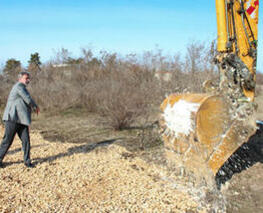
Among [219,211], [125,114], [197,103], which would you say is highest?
[197,103]

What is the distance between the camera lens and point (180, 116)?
432 cm

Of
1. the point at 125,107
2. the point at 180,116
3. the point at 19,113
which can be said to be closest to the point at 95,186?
the point at 180,116

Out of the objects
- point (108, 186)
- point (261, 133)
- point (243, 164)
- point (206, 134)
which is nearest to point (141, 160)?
point (108, 186)

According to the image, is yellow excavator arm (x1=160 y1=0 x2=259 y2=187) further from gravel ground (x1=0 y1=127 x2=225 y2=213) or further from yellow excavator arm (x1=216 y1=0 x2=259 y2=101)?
gravel ground (x1=0 y1=127 x2=225 y2=213)

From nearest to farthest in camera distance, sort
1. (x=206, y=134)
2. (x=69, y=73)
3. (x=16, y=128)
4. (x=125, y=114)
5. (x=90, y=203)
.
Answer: (x=206, y=134) < (x=90, y=203) < (x=16, y=128) < (x=125, y=114) < (x=69, y=73)

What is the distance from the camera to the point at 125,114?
888 centimetres

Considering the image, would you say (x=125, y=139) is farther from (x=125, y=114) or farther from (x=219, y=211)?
(x=219, y=211)

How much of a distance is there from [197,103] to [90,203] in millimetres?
2144

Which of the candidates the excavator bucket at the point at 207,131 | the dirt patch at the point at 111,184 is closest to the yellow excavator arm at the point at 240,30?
the excavator bucket at the point at 207,131

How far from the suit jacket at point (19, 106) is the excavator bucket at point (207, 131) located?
287 cm

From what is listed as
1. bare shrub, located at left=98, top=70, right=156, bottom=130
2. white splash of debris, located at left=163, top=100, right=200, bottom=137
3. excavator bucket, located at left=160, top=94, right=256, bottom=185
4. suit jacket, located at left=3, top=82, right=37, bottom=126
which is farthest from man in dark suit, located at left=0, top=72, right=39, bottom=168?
bare shrub, located at left=98, top=70, right=156, bottom=130

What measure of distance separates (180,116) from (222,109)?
60 centimetres

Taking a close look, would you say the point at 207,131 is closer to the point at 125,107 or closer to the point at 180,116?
the point at 180,116

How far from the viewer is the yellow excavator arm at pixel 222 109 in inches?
159
